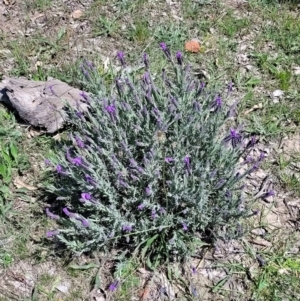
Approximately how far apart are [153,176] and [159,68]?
1.60 metres

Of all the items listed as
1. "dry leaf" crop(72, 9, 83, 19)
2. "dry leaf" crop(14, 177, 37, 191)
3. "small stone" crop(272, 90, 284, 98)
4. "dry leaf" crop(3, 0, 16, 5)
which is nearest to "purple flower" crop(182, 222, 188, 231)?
"dry leaf" crop(14, 177, 37, 191)

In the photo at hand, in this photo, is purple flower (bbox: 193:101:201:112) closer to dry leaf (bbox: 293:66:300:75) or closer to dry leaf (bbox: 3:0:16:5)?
dry leaf (bbox: 293:66:300:75)

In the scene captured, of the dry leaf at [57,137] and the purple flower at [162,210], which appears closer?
the purple flower at [162,210]

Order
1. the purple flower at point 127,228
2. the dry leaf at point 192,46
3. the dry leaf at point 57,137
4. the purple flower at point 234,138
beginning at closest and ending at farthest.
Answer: the purple flower at point 234,138, the purple flower at point 127,228, the dry leaf at point 57,137, the dry leaf at point 192,46

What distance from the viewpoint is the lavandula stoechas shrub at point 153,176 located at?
3.17m

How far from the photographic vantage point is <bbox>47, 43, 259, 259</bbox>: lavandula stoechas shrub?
3.17 m

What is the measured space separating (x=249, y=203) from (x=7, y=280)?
1.72 metres

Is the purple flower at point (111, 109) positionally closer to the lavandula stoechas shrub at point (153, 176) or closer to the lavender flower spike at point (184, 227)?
the lavandula stoechas shrub at point (153, 176)

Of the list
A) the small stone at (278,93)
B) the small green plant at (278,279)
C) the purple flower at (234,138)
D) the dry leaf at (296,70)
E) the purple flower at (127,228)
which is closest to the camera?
the purple flower at (234,138)

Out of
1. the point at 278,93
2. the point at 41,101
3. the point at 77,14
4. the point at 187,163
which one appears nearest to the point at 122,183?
the point at 187,163

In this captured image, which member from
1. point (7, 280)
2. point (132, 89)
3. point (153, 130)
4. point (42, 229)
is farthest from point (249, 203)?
point (7, 280)

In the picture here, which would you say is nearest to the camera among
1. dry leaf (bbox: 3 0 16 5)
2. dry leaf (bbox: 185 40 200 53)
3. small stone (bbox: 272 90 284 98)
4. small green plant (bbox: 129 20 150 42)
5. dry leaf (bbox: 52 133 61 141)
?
dry leaf (bbox: 52 133 61 141)

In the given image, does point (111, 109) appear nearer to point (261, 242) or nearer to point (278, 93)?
point (261, 242)

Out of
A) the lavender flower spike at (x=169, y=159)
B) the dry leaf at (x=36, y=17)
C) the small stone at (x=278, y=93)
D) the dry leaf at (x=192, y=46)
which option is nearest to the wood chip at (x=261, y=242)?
the lavender flower spike at (x=169, y=159)
